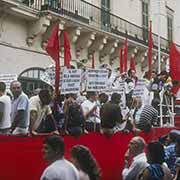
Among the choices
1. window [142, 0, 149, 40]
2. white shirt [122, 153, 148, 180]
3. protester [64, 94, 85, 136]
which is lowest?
white shirt [122, 153, 148, 180]

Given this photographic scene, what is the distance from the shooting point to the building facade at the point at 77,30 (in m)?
16.1

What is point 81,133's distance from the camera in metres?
9.38

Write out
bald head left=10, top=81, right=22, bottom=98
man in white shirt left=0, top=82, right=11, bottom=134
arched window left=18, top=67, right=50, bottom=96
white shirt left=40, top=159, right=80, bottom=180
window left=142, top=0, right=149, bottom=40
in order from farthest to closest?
1. window left=142, top=0, right=149, bottom=40
2. arched window left=18, top=67, right=50, bottom=96
3. bald head left=10, top=81, right=22, bottom=98
4. man in white shirt left=0, top=82, right=11, bottom=134
5. white shirt left=40, top=159, right=80, bottom=180

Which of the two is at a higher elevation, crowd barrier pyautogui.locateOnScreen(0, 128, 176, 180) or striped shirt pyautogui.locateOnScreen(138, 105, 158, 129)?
striped shirt pyautogui.locateOnScreen(138, 105, 158, 129)

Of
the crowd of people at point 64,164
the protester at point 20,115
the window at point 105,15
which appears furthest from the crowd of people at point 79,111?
the window at point 105,15

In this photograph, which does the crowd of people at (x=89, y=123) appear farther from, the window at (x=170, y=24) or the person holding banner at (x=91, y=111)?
the window at (x=170, y=24)

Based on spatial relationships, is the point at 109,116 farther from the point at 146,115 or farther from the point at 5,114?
the point at 5,114

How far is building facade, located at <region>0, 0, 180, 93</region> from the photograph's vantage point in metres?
16.1

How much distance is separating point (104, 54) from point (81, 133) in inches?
504

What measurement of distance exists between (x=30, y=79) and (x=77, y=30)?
2897 mm

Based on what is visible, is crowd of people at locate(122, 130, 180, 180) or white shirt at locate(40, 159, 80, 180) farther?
crowd of people at locate(122, 130, 180, 180)

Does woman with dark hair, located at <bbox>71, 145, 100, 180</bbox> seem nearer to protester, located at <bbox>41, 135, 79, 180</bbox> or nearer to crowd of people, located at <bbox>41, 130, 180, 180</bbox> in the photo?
crowd of people, located at <bbox>41, 130, 180, 180</bbox>

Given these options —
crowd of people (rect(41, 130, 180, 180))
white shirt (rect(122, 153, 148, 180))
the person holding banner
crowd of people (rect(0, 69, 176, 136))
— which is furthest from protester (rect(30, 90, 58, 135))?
white shirt (rect(122, 153, 148, 180))

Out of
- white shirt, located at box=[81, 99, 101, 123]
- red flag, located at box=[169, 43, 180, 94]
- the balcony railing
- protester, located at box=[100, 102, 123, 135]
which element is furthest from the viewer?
the balcony railing
